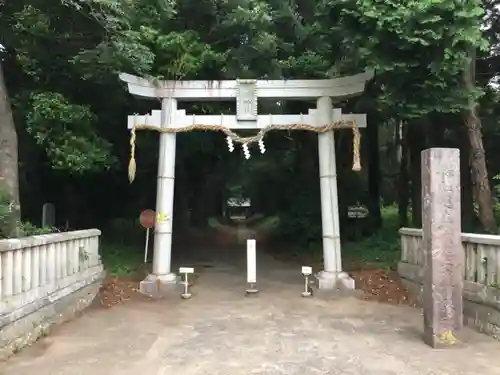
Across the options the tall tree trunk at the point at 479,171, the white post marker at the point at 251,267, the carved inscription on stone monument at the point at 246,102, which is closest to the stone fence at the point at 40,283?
the white post marker at the point at 251,267

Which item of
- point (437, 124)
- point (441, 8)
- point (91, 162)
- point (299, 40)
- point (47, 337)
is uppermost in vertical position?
point (299, 40)

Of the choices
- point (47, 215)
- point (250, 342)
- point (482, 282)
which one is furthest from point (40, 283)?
point (47, 215)

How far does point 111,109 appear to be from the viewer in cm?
1438

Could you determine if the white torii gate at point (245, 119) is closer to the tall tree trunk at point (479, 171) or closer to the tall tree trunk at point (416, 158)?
the tall tree trunk at point (479, 171)

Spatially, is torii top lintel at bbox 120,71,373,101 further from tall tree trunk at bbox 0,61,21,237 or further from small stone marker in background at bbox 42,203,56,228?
small stone marker in background at bbox 42,203,56,228

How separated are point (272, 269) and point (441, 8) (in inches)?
342

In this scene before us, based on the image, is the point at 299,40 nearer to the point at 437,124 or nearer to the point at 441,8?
the point at 437,124

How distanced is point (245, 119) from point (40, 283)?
5.50 metres

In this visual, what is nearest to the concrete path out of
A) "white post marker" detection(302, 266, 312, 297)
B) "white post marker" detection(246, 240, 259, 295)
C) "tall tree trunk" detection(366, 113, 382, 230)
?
"white post marker" detection(302, 266, 312, 297)

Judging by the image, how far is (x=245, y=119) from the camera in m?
Result: 11.6

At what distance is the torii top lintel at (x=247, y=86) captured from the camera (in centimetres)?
1159

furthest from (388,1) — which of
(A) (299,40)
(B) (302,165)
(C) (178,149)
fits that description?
(B) (302,165)

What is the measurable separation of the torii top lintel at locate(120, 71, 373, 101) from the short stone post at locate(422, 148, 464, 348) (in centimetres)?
451

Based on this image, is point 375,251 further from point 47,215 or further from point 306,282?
point 47,215
